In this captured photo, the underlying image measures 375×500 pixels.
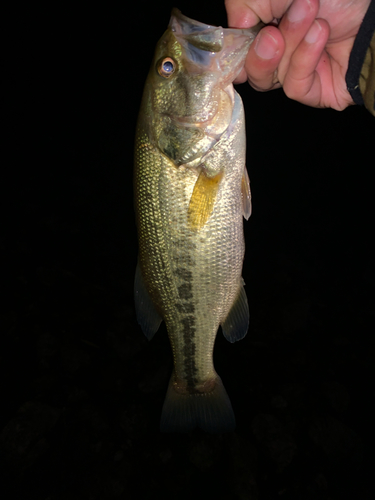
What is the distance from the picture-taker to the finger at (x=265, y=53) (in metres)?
1.29

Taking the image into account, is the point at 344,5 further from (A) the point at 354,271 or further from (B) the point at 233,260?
(A) the point at 354,271

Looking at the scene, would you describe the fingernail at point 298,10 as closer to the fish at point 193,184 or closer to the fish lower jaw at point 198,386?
the fish at point 193,184

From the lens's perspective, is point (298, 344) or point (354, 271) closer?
point (298, 344)

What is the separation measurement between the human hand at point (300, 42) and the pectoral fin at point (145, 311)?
132cm

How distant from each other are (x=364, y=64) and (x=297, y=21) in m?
0.50

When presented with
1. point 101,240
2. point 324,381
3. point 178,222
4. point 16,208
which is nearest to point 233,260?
point 178,222

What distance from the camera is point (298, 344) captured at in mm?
5129

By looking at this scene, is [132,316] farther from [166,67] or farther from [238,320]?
[166,67]

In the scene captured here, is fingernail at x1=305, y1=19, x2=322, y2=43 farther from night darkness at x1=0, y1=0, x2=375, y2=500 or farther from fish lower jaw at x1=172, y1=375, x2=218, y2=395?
night darkness at x1=0, y1=0, x2=375, y2=500

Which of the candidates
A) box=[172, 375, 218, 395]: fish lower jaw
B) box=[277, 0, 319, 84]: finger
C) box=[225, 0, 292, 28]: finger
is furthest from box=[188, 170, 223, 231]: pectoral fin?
box=[172, 375, 218, 395]: fish lower jaw

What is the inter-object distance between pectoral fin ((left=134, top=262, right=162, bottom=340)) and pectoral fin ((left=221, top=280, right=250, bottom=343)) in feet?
1.39

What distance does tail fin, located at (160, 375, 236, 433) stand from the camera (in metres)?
1.90

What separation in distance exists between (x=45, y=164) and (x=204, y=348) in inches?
310

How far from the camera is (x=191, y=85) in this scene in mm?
1299
